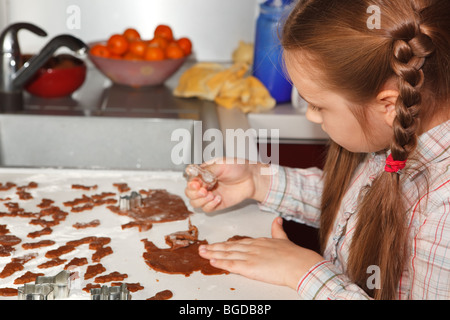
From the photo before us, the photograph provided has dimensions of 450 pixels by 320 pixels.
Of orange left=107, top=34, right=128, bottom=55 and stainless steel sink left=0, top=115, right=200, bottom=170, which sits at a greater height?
orange left=107, top=34, right=128, bottom=55

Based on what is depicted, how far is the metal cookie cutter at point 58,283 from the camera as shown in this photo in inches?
35.3

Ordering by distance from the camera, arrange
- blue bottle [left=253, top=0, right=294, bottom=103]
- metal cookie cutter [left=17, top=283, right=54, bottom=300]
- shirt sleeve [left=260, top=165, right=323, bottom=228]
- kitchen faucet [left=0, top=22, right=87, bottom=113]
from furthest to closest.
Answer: blue bottle [left=253, top=0, right=294, bottom=103], kitchen faucet [left=0, top=22, right=87, bottom=113], shirt sleeve [left=260, top=165, right=323, bottom=228], metal cookie cutter [left=17, top=283, right=54, bottom=300]

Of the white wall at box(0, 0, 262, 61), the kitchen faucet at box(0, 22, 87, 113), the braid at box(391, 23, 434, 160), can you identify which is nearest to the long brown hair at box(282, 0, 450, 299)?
the braid at box(391, 23, 434, 160)

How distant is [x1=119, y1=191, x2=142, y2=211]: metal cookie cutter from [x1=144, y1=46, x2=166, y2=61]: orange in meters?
0.82

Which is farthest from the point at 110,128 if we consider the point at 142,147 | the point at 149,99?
the point at 149,99

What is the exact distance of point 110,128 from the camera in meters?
1.73

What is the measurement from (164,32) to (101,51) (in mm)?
233

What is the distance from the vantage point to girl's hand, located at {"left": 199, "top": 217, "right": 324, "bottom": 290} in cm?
98

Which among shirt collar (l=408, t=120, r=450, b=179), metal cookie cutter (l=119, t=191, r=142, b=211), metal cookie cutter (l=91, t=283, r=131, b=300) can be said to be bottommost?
metal cookie cutter (l=91, t=283, r=131, b=300)

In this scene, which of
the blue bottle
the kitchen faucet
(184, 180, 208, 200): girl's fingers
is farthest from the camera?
the blue bottle

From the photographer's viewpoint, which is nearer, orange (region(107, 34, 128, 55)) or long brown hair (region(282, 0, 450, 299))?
long brown hair (region(282, 0, 450, 299))

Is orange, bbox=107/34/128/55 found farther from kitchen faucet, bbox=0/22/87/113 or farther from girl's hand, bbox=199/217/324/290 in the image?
girl's hand, bbox=199/217/324/290

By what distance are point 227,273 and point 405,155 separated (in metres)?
0.35

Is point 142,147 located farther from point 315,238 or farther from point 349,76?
point 349,76
